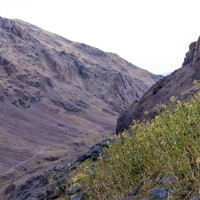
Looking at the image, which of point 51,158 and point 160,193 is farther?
point 51,158

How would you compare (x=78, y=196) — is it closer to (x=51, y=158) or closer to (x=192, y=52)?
(x=192, y=52)

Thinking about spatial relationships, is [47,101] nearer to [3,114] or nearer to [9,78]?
[9,78]

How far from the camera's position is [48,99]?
5305 inches

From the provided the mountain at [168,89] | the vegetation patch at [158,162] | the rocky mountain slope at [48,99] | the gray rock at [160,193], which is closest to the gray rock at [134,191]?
the vegetation patch at [158,162]

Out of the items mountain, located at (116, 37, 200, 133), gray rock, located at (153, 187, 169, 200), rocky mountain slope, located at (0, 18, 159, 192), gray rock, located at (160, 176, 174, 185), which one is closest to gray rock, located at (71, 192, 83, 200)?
gray rock, located at (160, 176, 174, 185)

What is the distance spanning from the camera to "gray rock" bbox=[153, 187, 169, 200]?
19.9 ft

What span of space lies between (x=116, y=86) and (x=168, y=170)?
542 ft

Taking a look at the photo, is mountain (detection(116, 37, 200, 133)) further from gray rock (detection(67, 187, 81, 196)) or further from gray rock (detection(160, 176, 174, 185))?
gray rock (detection(160, 176, 174, 185))

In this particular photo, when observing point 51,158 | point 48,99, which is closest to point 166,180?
point 51,158

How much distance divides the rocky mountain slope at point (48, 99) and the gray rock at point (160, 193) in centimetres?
6228

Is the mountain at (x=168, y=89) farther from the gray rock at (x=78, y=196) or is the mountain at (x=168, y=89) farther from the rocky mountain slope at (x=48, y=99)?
the rocky mountain slope at (x=48, y=99)

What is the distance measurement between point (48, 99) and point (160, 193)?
5115 inches

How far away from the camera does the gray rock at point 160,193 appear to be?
6.08 metres

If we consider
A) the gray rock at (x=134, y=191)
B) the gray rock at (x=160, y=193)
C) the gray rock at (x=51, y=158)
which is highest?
the gray rock at (x=160, y=193)
